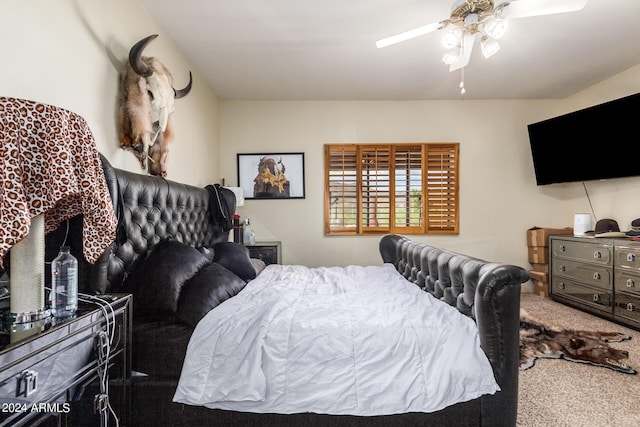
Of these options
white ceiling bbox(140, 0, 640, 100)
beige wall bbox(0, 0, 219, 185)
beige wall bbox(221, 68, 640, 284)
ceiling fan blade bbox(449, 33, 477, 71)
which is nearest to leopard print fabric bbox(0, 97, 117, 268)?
beige wall bbox(0, 0, 219, 185)

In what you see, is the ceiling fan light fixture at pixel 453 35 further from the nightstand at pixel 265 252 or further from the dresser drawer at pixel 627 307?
the dresser drawer at pixel 627 307

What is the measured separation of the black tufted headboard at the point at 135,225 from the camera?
142cm

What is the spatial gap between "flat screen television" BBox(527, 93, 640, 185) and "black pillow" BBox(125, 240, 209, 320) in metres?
4.26

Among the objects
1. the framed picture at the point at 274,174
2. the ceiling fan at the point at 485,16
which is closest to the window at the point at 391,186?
the framed picture at the point at 274,174

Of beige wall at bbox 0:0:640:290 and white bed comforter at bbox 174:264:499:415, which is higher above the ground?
beige wall at bbox 0:0:640:290

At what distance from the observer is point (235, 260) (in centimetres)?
229

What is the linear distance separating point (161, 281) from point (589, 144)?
14.9ft

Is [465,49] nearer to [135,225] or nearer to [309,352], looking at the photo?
[309,352]

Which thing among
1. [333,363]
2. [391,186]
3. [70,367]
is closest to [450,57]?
[391,186]

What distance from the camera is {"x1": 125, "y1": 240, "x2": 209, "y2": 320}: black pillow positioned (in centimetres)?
152

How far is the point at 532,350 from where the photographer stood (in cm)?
259

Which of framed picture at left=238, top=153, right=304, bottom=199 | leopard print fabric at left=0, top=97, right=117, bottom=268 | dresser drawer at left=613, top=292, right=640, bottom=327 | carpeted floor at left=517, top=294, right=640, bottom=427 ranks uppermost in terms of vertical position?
framed picture at left=238, top=153, right=304, bottom=199

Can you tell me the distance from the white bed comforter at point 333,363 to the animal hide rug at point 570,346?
1.34 metres

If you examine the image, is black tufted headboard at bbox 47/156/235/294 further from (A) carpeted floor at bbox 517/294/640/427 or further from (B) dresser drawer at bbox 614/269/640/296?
(B) dresser drawer at bbox 614/269/640/296
